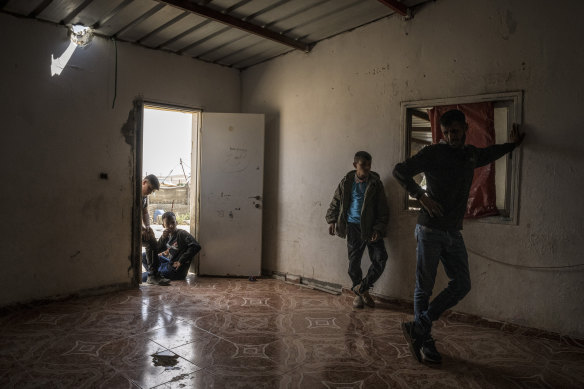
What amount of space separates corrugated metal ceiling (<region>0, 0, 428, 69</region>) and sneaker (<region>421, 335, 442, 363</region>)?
2881mm

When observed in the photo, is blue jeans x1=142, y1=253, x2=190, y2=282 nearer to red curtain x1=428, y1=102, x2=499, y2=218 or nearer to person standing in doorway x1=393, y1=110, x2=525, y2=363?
person standing in doorway x1=393, y1=110, x2=525, y2=363

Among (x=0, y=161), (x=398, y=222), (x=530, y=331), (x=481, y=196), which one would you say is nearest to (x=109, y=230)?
(x=0, y=161)

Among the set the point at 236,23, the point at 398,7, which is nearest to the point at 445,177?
the point at 398,7

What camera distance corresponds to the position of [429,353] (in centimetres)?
274

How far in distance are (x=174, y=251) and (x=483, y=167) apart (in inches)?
145

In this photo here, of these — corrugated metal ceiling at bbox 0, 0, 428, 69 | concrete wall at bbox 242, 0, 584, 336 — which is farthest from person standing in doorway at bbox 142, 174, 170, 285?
corrugated metal ceiling at bbox 0, 0, 428, 69

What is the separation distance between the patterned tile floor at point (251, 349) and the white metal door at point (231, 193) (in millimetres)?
1129

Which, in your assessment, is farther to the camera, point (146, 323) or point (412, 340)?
point (146, 323)

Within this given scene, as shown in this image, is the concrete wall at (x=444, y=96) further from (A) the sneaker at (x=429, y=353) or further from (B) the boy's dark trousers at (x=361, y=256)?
(A) the sneaker at (x=429, y=353)

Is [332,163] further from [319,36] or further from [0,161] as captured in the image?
[0,161]

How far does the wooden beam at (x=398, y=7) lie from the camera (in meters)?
3.68

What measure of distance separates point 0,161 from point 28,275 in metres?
1.12

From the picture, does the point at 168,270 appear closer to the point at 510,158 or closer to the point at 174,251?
the point at 174,251

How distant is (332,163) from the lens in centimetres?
469
